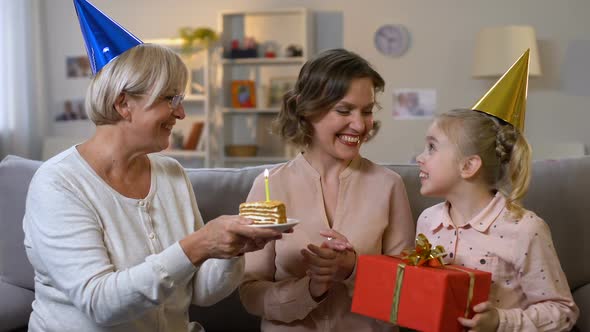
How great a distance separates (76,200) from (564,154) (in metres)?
4.91

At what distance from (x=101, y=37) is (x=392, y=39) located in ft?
15.0

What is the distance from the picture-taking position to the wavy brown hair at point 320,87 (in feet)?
6.45

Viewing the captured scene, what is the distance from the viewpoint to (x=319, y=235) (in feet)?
6.59

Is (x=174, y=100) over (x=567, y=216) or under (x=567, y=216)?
over

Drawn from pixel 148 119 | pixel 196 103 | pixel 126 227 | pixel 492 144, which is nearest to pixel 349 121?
pixel 492 144

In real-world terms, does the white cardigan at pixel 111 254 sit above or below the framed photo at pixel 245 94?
below

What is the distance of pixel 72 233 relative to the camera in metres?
1.65

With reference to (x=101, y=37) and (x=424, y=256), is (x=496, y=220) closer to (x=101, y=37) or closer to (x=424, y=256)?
(x=424, y=256)

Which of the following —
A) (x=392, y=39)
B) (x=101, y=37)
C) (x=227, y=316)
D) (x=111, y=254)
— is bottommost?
(x=227, y=316)

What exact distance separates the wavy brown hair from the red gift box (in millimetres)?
450

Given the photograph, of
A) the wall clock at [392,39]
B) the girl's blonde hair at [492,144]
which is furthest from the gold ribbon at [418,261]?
the wall clock at [392,39]

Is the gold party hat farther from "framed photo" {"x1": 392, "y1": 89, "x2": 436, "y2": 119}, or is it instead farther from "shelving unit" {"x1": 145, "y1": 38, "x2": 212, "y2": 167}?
"shelving unit" {"x1": 145, "y1": 38, "x2": 212, "y2": 167}

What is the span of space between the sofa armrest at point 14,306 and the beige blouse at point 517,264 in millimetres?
1253

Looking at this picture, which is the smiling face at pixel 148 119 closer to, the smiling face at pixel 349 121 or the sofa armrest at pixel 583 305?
the smiling face at pixel 349 121
